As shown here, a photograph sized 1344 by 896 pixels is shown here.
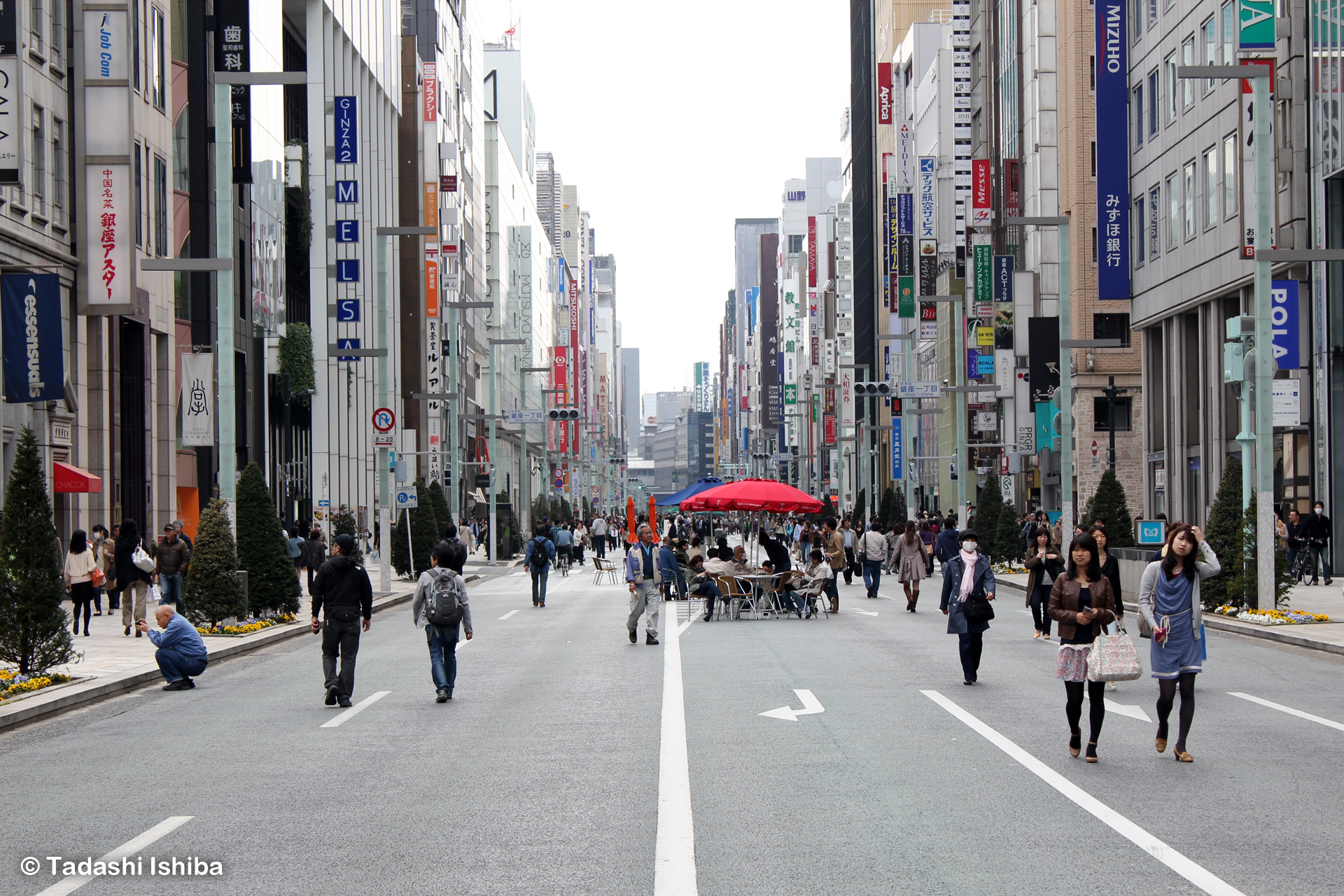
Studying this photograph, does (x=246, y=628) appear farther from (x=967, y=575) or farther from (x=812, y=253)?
(x=812, y=253)

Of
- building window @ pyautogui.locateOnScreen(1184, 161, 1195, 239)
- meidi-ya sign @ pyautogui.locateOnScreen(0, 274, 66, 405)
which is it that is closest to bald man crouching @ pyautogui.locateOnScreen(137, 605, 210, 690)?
meidi-ya sign @ pyautogui.locateOnScreen(0, 274, 66, 405)

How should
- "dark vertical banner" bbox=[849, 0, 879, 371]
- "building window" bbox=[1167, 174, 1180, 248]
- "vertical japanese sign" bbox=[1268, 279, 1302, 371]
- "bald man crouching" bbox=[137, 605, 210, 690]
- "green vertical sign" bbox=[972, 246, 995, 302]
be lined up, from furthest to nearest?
"dark vertical banner" bbox=[849, 0, 879, 371], "green vertical sign" bbox=[972, 246, 995, 302], "building window" bbox=[1167, 174, 1180, 248], "vertical japanese sign" bbox=[1268, 279, 1302, 371], "bald man crouching" bbox=[137, 605, 210, 690]

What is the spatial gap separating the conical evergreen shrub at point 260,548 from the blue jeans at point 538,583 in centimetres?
698

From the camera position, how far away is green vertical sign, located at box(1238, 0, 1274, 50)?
2647 centimetres

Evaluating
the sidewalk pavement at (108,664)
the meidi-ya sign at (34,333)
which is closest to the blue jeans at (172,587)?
the sidewalk pavement at (108,664)

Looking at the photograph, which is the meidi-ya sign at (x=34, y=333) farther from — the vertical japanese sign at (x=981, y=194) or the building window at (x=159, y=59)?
the vertical japanese sign at (x=981, y=194)

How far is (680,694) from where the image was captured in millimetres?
14742

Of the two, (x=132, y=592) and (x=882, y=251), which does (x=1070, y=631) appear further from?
(x=882, y=251)

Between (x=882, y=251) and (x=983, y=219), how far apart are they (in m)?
39.7

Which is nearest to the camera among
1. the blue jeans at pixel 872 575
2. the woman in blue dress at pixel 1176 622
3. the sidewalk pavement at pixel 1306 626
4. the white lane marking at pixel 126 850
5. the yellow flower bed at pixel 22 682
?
the white lane marking at pixel 126 850

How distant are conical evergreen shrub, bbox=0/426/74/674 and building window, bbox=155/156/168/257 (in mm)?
24059

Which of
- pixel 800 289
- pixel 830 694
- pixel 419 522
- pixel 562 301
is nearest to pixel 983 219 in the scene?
pixel 419 522

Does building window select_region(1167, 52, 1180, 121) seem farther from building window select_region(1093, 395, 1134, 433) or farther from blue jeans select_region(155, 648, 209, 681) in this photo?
blue jeans select_region(155, 648, 209, 681)

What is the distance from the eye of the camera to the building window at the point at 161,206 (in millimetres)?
38906
